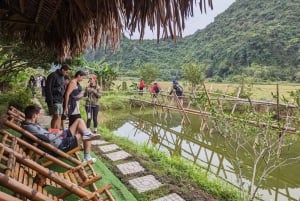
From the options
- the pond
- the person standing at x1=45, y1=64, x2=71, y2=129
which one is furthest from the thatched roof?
the pond

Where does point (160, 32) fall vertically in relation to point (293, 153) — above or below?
above

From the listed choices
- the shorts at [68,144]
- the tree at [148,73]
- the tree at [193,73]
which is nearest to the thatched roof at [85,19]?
the shorts at [68,144]

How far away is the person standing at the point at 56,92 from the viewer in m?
5.24

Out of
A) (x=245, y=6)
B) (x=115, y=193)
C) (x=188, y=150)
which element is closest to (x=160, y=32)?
(x=115, y=193)

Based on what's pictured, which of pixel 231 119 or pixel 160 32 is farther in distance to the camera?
pixel 231 119

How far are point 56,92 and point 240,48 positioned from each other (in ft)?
118

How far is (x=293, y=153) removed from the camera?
30.1 feet

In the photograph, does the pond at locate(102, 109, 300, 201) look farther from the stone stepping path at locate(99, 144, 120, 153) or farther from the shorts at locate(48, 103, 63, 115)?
the shorts at locate(48, 103, 63, 115)

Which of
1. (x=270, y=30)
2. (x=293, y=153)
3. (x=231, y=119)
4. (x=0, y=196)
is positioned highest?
(x=270, y=30)

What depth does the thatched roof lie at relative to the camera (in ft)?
8.61

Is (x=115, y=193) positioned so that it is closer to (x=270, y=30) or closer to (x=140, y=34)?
(x=140, y=34)

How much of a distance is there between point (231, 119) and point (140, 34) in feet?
10.2

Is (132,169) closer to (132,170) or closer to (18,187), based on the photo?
(132,170)

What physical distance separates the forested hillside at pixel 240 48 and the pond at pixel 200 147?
11740mm
